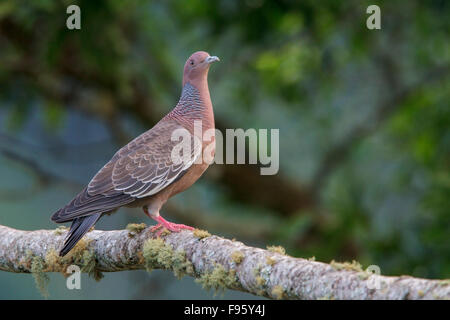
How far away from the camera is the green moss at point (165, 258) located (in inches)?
149

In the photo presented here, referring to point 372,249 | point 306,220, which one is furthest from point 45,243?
point 372,249

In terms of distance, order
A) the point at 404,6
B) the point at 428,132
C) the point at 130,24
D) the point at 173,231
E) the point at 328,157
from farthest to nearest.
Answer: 1. the point at 328,157
2. the point at 130,24
3. the point at 404,6
4. the point at 428,132
5. the point at 173,231

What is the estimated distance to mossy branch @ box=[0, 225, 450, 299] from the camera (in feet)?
9.69

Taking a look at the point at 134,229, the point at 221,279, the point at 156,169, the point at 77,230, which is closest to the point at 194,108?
the point at 156,169

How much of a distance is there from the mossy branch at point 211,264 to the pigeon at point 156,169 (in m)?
0.17

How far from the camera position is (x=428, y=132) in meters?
7.60

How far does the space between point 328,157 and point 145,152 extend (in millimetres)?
5579

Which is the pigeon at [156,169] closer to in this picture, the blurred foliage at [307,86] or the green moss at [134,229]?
the green moss at [134,229]

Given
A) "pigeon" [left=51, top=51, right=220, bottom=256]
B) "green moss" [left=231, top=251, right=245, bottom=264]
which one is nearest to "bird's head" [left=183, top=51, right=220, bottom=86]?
"pigeon" [left=51, top=51, right=220, bottom=256]

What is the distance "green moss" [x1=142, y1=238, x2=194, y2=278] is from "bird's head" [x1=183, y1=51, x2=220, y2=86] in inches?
54.3

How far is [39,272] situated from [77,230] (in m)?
0.44

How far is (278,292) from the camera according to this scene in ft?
10.6

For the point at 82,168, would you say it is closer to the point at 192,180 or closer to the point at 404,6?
the point at 404,6

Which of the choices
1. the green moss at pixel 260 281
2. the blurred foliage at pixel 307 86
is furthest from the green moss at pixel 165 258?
the blurred foliage at pixel 307 86
